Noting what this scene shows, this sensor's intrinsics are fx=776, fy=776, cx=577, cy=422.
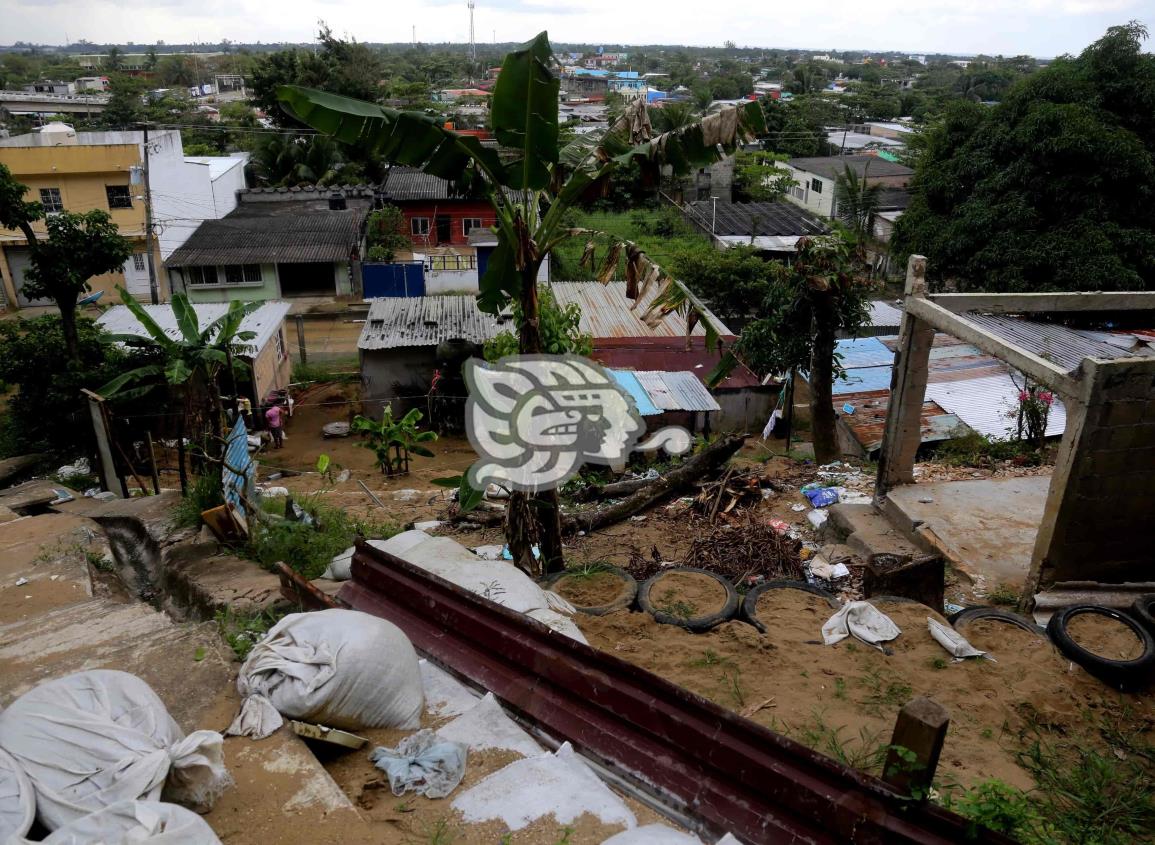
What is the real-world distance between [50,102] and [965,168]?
56360 mm

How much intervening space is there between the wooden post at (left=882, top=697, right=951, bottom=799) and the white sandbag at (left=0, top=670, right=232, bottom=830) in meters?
2.16

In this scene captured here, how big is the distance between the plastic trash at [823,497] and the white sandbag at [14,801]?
7.71 m

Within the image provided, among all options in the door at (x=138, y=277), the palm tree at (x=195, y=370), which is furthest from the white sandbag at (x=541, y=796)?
the door at (x=138, y=277)

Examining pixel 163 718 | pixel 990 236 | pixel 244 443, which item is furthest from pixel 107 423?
pixel 990 236

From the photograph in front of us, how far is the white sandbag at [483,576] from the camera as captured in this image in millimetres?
4578

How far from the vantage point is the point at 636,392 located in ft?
41.9

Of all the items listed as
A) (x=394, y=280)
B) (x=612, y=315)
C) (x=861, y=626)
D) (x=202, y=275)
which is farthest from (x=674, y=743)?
(x=202, y=275)

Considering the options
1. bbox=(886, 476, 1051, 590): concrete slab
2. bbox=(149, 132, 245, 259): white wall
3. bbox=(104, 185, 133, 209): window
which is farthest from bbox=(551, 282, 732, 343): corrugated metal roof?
bbox=(104, 185, 133, 209): window

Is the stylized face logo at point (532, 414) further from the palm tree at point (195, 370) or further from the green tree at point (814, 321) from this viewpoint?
the green tree at point (814, 321)

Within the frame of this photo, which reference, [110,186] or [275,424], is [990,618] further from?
[110,186]

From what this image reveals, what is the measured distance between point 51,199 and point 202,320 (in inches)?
455

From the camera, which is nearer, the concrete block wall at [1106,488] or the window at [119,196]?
the concrete block wall at [1106,488]

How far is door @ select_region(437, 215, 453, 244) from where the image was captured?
27203mm

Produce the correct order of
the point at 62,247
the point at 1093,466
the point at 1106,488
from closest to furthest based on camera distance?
the point at 1093,466, the point at 1106,488, the point at 62,247
